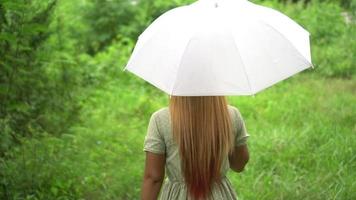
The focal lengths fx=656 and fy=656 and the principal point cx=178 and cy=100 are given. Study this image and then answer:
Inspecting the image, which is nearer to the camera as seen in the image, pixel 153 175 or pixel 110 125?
pixel 153 175

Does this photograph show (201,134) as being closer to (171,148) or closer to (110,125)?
(171,148)

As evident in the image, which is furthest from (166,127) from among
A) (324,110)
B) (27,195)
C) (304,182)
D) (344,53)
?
(344,53)

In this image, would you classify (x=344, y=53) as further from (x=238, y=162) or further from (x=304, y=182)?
(x=238, y=162)

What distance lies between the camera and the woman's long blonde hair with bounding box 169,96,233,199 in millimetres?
2963

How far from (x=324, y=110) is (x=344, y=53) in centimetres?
206

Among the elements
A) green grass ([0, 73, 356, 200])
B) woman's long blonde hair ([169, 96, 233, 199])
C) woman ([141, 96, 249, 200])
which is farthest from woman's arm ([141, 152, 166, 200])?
green grass ([0, 73, 356, 200])

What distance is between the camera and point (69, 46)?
8.24m

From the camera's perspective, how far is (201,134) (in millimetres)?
2973

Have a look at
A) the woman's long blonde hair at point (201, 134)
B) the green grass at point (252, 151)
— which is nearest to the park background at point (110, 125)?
the green grass at point (252, 151)

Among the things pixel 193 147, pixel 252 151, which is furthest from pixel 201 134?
pixel 252 151

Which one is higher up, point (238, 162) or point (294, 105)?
point (238, 162)

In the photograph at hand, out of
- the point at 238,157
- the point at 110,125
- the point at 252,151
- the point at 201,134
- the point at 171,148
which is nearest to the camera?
the point at 201,134

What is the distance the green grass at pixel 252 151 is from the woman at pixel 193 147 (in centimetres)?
247

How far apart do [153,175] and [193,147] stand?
0.26 m
